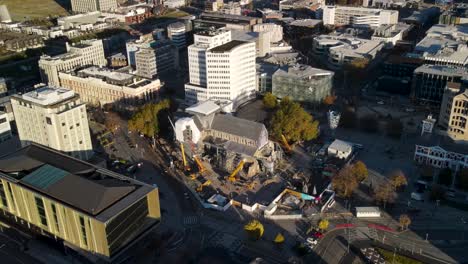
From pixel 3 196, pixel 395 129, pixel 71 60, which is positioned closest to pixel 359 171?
pixel 395 129

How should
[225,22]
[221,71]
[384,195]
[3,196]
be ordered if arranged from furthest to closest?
[225,22] < [221,71] < [384,195] < [3,196]

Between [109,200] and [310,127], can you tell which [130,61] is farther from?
[109,200]

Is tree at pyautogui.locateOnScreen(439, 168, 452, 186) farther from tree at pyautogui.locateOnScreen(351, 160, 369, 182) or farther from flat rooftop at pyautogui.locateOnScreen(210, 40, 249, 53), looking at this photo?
flat rooftop at pyautogui.locateOnScreen(210, 40, 249, 53)

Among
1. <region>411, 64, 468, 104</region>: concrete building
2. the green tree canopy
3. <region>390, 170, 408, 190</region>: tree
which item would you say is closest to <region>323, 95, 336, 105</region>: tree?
<region>411, 64, 468, 104</region>: concrete building

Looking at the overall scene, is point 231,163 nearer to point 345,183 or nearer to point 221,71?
point 345,183

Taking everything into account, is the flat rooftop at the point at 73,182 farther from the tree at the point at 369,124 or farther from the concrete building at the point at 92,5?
the concrete building at the point at 92,5

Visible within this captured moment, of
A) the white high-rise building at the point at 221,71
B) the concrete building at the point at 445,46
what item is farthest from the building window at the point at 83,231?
the concrete building at the point at 445,46
